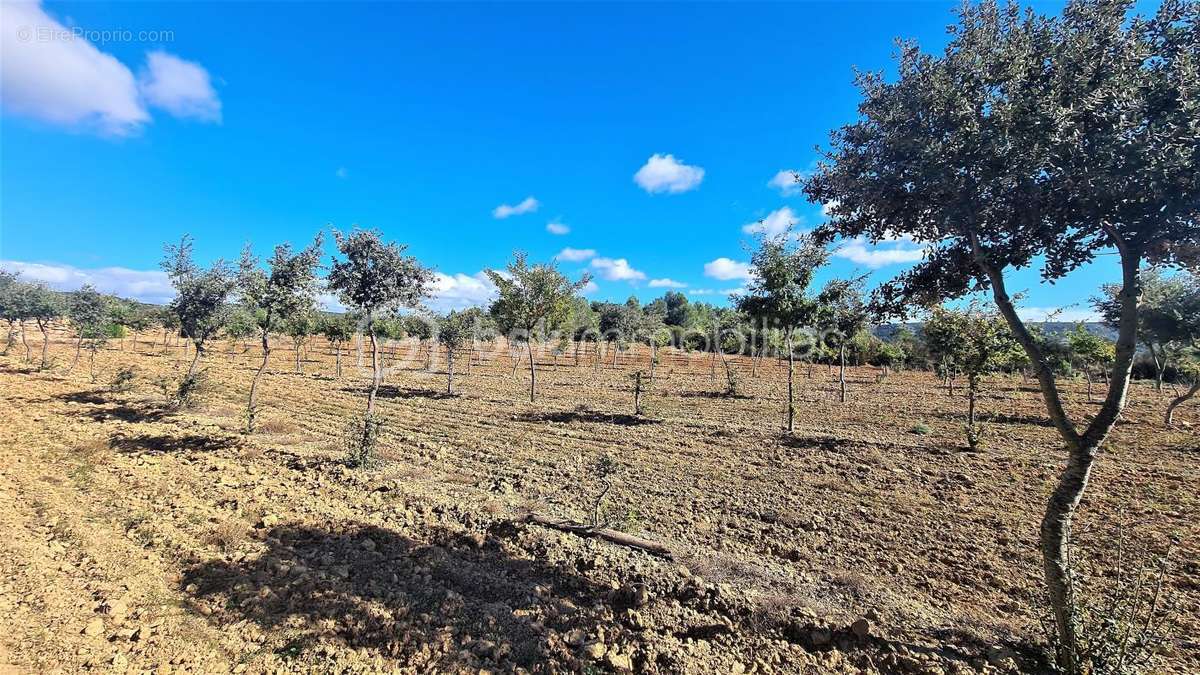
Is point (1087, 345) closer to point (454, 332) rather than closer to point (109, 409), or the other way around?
point (454, 332)

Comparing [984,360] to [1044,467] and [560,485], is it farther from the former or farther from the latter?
[560,485]

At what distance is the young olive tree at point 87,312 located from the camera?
2223 cm

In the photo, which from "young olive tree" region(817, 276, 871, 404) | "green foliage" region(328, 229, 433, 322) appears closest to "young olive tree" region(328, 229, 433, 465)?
"green foliage" region(328, 229, 433, 322)

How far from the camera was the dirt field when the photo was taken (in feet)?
14.0

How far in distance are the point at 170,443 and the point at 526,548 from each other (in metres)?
9.92

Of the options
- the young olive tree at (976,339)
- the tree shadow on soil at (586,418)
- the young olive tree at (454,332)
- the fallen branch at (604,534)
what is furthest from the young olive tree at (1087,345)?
the young olive tree at (454,332)

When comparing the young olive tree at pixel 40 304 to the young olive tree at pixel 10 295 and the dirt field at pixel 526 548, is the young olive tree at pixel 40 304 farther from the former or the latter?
the dirt field at pixel 526 548

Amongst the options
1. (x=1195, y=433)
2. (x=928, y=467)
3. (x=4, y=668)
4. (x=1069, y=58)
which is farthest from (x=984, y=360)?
(x=4, y=668)

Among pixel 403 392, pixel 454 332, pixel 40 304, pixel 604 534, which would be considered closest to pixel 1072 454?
pixel 604 534

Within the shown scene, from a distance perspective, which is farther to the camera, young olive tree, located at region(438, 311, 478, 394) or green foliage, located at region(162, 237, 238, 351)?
young olive tree, located at region(438, 311, 478, 394)

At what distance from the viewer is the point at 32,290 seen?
2525 cm

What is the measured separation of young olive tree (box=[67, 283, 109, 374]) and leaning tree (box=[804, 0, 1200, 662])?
33.6 meters

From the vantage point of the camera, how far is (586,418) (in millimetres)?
16922

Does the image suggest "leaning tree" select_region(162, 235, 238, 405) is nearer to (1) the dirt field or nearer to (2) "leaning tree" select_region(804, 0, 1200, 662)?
(1) the dirt field
